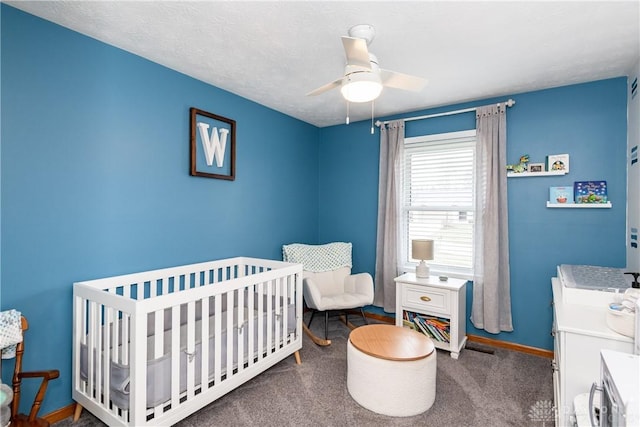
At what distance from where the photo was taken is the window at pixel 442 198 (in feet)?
10.8

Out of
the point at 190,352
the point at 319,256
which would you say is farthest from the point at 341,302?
the point at 190,352

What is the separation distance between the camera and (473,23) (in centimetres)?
185

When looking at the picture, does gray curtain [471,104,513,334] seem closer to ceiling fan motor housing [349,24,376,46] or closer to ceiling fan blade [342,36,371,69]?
ceiling fan motor housing [349,24,376,46]

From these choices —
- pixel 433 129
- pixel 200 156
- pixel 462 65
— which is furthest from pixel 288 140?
pixel 462 65

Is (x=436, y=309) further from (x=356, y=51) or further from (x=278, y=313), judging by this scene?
(x=356, y=51)

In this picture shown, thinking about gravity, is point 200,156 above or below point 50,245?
above

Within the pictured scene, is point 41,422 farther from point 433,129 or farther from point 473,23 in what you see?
point 433,129

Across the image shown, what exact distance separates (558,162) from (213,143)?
3065 mm

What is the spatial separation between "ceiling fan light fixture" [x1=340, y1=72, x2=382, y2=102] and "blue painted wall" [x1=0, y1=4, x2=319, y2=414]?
1498mm

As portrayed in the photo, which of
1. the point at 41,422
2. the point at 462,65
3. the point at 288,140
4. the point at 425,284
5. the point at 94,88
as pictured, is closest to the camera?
the point at 41,422

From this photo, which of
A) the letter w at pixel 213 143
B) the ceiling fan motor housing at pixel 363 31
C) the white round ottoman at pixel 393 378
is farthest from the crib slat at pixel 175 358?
the ceiling fan motor housing at pixel 363 31

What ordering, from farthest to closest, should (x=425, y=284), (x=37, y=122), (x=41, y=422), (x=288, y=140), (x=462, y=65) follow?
(x=288, y=140) < (x=425, y=284) < (x=462, y=65) < (x=37, y=122) < (x=41, y=422)

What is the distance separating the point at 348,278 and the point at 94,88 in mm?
2831

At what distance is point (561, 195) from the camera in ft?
9.19
